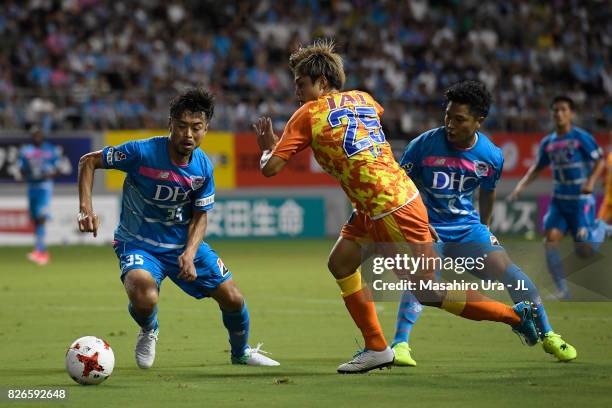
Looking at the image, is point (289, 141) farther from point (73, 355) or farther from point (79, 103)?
point (79, 103)

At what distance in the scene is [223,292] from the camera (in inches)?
328

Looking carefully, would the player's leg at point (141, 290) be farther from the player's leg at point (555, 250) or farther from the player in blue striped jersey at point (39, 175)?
the player in blue striped jersey at point (39, 175)

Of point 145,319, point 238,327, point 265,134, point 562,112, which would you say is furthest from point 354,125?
point 562,112

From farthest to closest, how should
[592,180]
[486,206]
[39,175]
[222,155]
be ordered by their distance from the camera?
[222,155]
[39,175]
[592,180]
[486,206]

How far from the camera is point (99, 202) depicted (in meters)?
22.7

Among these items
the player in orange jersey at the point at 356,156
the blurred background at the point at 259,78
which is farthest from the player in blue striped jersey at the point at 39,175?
the player in orange jersey at the point at 356,156

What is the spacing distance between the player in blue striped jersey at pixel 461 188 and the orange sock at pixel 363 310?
482mm

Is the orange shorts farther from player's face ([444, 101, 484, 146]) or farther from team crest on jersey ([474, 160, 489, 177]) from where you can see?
team crest on jersey ([474, 160, 489, 177])

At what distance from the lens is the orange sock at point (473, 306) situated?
7820 millimetres

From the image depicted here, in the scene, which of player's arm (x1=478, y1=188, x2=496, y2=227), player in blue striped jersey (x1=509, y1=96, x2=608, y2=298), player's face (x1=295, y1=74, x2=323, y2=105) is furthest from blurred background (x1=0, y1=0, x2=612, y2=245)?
player's face (x1=295, y1=74, x2=323, y2=105)

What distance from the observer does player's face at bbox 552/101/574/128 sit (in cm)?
1309

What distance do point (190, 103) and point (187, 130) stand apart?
0.66 ft

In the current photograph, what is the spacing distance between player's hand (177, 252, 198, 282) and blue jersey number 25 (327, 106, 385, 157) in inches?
54.5

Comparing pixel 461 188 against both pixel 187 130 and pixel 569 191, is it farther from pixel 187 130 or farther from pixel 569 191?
pixel 569 191
